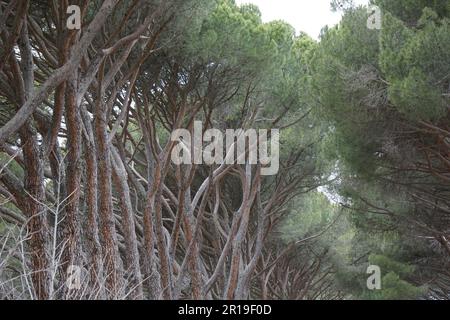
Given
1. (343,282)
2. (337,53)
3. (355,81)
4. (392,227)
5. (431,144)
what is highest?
(337,53)

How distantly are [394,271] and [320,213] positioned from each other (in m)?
4.50

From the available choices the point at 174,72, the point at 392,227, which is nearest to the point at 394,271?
the point at 392,227

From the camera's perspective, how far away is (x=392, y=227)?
9.69 m

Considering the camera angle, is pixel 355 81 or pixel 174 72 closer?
pixel 355 81

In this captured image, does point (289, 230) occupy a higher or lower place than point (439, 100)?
lower

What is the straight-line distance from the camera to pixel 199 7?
699cm
